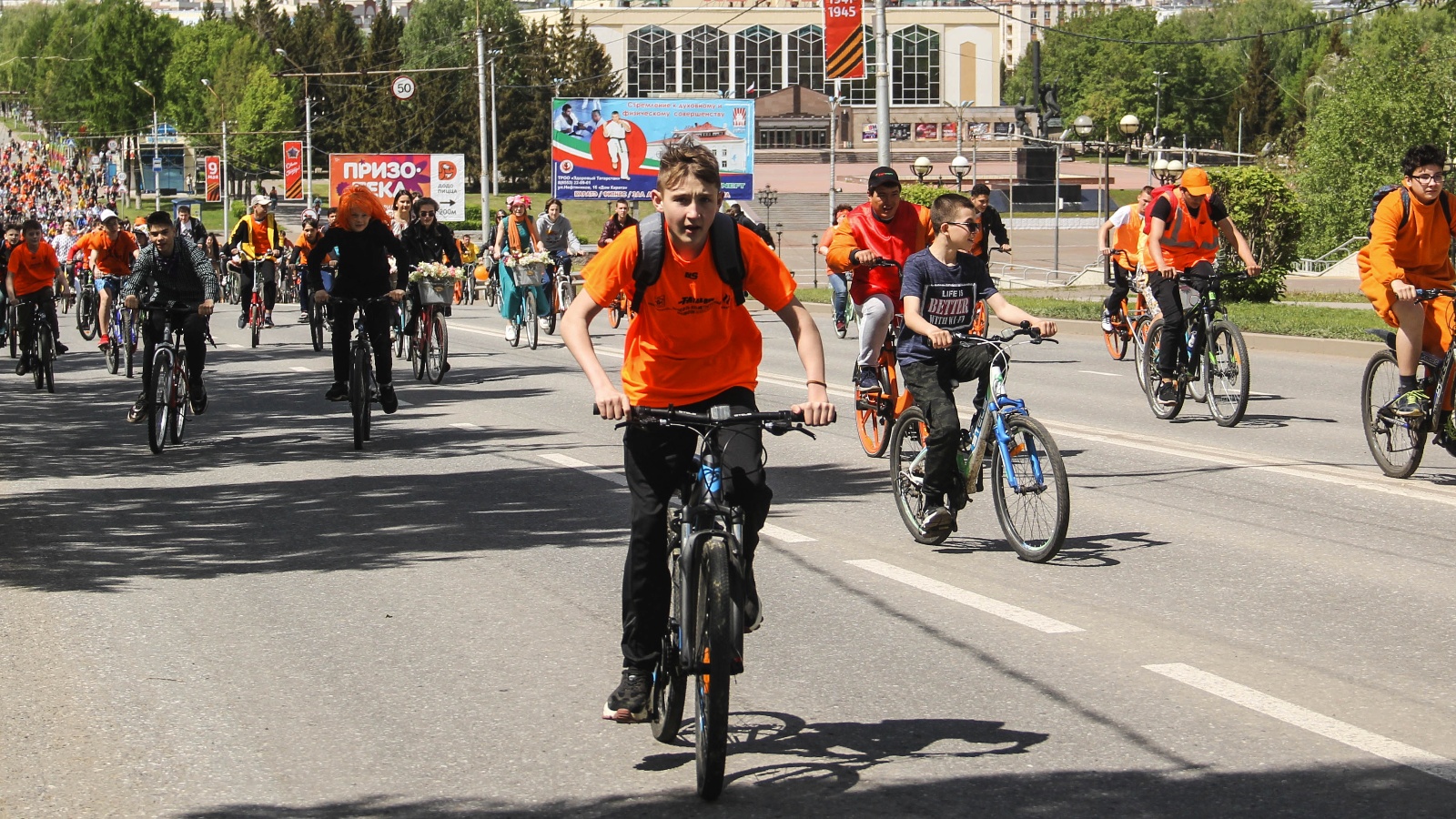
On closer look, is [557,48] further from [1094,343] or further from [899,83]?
[1094,343]

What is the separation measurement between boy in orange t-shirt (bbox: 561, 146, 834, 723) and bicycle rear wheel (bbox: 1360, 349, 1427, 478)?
630 centimetres

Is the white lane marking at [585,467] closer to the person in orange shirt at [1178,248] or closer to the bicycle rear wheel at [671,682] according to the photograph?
the person in orange shirt at [1178,248]

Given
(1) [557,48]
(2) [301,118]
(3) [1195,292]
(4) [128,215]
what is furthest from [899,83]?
(3) [1195,292]

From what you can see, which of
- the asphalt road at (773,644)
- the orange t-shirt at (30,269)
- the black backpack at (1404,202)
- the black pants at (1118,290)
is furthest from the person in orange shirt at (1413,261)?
the orange t-shirt at (30,269)

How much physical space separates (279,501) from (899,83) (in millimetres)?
155665

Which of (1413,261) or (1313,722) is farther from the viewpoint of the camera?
(1413,261)

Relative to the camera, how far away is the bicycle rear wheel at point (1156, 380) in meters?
14.2

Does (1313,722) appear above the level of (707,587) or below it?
below

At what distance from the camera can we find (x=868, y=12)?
508 ft

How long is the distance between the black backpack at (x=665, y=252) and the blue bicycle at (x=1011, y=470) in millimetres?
2839

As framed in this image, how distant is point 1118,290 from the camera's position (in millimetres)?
19734

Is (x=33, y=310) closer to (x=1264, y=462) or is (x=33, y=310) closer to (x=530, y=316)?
(x=530, y=316)

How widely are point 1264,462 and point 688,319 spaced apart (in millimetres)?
7242

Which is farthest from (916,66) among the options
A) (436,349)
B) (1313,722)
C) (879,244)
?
(1313,722)
